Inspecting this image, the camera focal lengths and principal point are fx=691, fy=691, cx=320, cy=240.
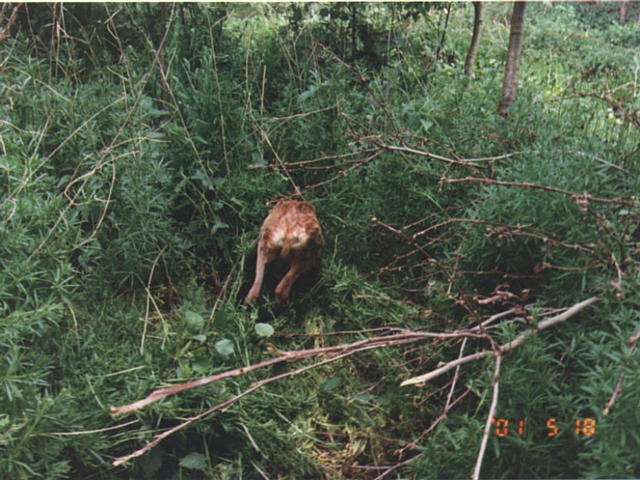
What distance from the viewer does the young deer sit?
12.4ft

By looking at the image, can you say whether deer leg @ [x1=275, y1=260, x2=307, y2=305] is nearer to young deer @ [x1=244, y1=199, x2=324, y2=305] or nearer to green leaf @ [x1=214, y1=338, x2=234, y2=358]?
young deer @ [x1=244, y1=199, x2=324, y2=305]

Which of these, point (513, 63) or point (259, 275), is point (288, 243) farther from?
point (513, 63)

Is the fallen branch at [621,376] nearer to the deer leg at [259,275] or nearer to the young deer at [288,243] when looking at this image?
the young deer at [288,243]

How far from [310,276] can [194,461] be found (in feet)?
→ 4.37

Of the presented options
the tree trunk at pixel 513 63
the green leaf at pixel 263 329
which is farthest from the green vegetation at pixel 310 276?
the tree trunk at pixel 513 63

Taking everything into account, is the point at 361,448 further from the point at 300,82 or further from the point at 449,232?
the point at 300,82

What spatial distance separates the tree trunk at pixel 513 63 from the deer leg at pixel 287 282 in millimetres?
1629

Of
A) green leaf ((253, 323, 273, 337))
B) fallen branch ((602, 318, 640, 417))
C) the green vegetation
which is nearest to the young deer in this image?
the green vegetation

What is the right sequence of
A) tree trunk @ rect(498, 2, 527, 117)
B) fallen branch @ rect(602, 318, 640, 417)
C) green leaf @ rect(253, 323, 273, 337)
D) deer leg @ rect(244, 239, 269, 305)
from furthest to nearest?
1. tree trunk @ rect(498, 2, 527, 117)
2. deer leg @ rect(244, 239, 269, 305)
3. green leaf @ rect(253, 323, 273, 337)
4. fallen branch @ rect(602, 318, 640, 417)

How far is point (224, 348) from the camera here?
3.38 metres

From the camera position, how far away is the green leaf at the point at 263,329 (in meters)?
3.53

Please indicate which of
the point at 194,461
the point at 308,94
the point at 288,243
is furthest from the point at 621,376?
the point at 308,94

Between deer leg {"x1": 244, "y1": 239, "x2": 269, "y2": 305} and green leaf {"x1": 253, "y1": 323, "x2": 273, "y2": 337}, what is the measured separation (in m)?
0.24

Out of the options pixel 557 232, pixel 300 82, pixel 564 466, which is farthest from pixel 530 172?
pixel 300 82
